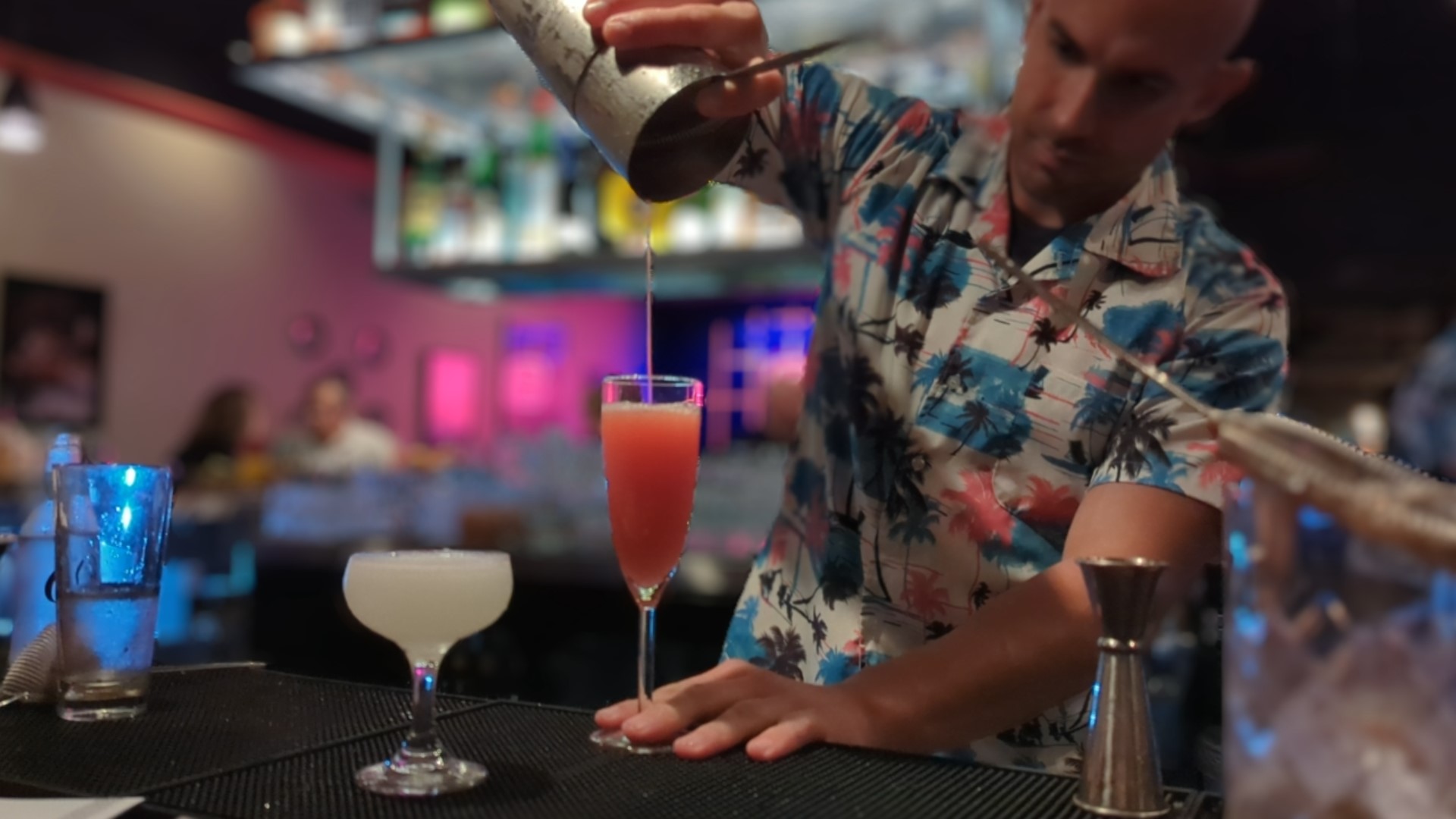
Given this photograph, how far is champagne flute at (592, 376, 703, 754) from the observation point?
1.21 meters

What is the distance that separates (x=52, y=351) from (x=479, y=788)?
→ 23.7 ft

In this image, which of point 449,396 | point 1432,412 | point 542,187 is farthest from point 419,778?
point 449,396

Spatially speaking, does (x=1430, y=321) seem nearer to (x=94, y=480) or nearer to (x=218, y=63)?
(x=218, y=63)

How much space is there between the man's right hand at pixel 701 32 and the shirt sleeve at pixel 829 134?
1.07 feet

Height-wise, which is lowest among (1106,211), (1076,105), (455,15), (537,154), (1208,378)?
(1208,378)

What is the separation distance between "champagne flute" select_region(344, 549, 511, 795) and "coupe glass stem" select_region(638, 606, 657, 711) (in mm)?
159

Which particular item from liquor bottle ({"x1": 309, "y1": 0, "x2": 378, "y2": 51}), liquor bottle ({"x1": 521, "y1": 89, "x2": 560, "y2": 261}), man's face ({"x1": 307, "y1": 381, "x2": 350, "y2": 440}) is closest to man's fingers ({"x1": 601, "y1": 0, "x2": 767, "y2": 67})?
liquor bottle ({"x1": 521, "y1": 89, "x2": 560, "y2": 261})

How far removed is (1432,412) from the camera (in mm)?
→ 7602

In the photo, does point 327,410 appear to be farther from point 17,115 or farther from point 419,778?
point 419,778

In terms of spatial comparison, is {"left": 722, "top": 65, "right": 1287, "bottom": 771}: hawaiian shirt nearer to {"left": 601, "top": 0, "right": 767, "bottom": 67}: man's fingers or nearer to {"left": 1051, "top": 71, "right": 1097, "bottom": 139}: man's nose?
{"left": 1051, "top": 71, "right": 1097, "bottom": 139}: man's nose

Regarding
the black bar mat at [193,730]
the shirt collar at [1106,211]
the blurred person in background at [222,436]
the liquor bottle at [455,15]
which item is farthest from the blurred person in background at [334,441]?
the shirt collar at [1106,211]

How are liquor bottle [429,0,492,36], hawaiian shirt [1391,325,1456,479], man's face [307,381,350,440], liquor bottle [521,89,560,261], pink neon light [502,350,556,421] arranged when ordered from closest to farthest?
1. liquor bottle [429,0,492,36]
2. liquor bottle [521,89,560,261]
3. man's face [307,381,350,440]
4. hawaiian shirt [1391,325,1456,479]
5. pink neon light [502,350,556,421]

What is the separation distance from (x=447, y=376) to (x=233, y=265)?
2.20 meters

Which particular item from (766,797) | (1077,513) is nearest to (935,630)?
(1077,513)
